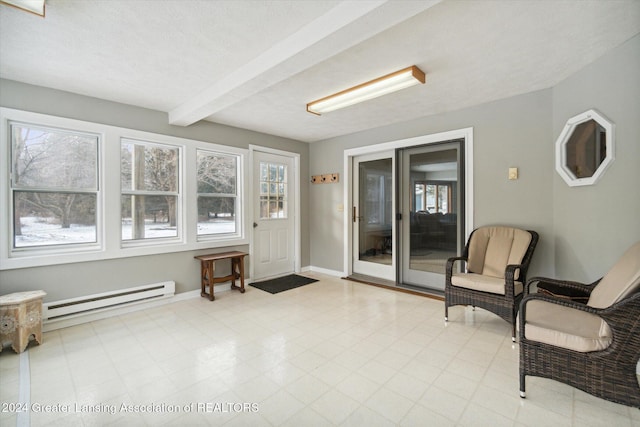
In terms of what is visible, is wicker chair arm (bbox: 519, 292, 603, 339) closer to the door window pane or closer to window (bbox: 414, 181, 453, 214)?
window (bbox: 414, 181, 453, 214)

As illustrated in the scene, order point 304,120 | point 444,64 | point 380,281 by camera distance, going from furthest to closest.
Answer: point 380,281 < point 304,120 < point 444,64

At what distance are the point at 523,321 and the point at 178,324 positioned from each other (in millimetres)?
3151

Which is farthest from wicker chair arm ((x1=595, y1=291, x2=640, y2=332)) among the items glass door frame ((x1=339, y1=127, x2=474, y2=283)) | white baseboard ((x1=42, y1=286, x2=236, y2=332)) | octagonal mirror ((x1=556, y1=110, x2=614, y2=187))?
white baseboard ((x1=42, y1=286, x2=236, y2=332))

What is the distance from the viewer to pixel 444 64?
8.24 feet

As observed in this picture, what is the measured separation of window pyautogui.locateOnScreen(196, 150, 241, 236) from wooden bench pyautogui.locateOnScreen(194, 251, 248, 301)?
475 mm

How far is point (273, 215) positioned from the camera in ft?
16.7

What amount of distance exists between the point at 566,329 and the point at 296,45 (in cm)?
259

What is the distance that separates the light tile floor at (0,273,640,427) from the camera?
5.61ft

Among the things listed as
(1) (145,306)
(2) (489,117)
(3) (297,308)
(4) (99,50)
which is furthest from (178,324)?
(2) (489,117)

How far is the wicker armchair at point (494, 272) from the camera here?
8.64 feet

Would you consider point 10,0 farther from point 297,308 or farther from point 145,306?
point 297,308

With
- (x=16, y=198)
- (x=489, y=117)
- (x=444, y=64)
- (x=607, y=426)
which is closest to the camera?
(x=607, y=426)

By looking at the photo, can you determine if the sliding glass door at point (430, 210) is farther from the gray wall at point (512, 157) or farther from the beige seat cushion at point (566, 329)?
the beige seat cushion at point (566, 329)

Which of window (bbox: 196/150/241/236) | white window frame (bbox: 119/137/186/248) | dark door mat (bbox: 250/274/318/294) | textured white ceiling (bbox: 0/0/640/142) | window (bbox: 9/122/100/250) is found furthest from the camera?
dark door mat (bbox: 250/274/318/294)
